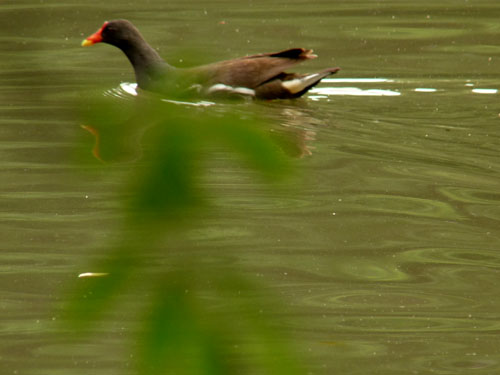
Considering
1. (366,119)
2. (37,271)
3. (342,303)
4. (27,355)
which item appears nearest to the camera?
(27,355)

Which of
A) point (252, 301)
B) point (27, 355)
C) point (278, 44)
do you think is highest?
point (252, 301)

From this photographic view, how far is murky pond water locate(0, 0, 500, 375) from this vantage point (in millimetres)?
753

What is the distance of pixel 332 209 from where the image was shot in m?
4.47

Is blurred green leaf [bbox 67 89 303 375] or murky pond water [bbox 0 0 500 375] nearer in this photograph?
blurred green leaf [bbox 67 89 303 375]

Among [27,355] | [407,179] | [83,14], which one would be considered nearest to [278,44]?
[83,14]

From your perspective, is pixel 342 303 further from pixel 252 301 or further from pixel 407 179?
pixel 252 301

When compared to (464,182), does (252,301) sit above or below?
above

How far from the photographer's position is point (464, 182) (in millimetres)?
5016

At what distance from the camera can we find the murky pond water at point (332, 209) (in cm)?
75

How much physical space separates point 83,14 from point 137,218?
9243 mm

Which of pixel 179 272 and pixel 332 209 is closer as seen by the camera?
pixel 179 272

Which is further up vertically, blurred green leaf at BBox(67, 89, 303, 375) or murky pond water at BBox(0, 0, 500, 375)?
blurred green leaf at BBox(67, 89, 303, 375)

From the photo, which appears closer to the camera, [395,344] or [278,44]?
[395,344]

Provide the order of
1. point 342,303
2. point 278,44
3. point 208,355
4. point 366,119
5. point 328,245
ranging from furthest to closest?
point 278,44
point 366,119
point 328,245
point 342,303
point 208,355
